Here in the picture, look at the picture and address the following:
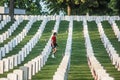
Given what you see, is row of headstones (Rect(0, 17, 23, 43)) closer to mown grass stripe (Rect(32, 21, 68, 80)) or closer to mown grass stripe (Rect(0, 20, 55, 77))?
mown grass stripe (Rect(0, 20, 55, 77))

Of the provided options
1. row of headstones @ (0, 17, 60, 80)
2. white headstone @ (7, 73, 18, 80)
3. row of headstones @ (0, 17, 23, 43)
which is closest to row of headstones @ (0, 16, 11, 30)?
row of headstones @ (0, 17, 23, 43)

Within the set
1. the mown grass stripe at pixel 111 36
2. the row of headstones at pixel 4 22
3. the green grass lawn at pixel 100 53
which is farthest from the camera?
the row of headstones at pixel 4 22

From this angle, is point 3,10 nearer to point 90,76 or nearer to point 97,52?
point 97,52

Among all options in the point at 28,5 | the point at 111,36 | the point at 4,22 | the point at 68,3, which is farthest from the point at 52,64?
the point at 28,5

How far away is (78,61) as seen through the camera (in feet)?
96.9

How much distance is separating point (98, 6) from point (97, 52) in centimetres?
5657

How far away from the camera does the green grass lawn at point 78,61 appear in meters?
23.0

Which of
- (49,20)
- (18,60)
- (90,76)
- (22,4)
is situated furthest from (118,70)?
Result: (22,4)

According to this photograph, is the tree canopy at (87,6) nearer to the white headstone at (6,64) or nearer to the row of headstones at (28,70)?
the row of headstones at (28,70)

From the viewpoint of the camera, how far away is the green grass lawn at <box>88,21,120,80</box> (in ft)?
81.4

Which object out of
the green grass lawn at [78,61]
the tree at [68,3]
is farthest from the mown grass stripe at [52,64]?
the tree at [68,3]

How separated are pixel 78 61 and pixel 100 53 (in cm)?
493

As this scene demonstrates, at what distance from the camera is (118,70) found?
25391mm

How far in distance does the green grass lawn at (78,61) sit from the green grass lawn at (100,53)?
0.91 m
